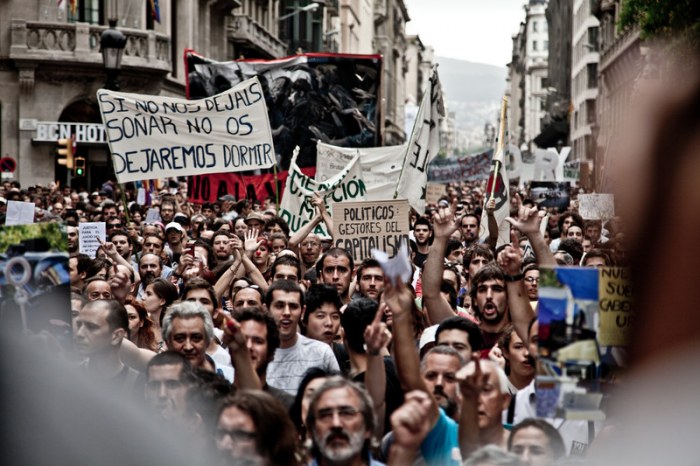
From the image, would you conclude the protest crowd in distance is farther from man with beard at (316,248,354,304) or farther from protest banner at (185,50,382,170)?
protest banner at (185,50,382,170)

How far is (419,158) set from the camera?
1373cm

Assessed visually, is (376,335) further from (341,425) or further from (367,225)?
(367,225)

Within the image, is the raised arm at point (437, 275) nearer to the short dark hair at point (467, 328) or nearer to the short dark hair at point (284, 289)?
the short dark hair at point (284, 289)

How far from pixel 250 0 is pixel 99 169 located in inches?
612

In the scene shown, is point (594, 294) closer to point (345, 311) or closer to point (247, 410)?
point (247, 410)

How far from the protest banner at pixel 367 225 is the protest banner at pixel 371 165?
517cm

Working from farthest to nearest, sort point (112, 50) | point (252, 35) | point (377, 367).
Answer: point (252, 35)
point (112, 50)
point (377, 367)

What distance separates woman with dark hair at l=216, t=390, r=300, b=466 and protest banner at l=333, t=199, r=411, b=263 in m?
6.70

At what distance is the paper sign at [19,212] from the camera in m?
11.7

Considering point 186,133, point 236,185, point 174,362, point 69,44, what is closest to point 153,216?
point 236,185

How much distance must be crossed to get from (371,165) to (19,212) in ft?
21.7

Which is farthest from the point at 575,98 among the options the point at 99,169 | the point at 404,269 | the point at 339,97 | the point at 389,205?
the point at 404,269

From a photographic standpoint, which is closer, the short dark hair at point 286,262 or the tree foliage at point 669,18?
the short dark hair at point 286,262

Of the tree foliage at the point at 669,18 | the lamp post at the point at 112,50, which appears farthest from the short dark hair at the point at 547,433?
the tree foliage at the point at 669,18
